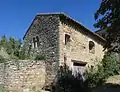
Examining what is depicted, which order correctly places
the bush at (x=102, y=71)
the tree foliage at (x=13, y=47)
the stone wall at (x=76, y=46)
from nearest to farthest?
the stone wall at (x=76, y=46)
the tree foliage at (x=13, y=47)
the bush at (x=102, y=71)

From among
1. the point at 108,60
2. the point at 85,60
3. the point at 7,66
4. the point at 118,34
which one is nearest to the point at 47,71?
the point at 7,66

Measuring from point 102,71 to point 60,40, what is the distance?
581 centimetres

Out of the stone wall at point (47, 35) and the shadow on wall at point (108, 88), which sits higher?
the stone wall at point (47, 35)

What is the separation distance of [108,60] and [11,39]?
973 cm

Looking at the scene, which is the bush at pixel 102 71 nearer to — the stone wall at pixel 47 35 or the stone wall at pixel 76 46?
the stone wall at pixel 76 46

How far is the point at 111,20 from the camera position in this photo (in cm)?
1752

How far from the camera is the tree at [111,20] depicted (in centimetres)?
1652

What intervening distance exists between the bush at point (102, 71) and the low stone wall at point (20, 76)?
511 centimetres

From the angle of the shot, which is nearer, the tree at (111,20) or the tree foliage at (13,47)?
the tree at (111,20)

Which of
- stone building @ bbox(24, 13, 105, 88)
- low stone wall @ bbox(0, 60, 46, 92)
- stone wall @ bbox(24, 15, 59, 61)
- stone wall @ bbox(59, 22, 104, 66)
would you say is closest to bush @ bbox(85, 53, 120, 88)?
stone building @ bbox(24, 13, 105, 88)

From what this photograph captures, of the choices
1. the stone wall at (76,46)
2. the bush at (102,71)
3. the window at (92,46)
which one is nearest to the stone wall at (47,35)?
the stone wall at (76,46)

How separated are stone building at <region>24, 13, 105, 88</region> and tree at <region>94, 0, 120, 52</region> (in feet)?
10.7

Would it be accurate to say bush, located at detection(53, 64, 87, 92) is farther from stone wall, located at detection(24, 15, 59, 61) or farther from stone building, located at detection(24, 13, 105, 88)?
stone wall, located at detection(24, 15, 59, 61)

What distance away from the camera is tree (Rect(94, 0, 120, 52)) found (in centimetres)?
1652
